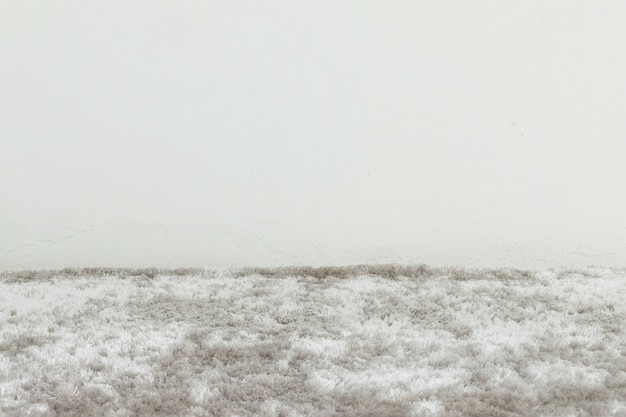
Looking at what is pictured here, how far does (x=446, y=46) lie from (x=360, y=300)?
3.12ft

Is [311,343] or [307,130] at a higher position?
[307,130]

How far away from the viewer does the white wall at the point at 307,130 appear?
81.8 inches

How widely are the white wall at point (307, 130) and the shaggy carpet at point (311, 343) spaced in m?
0.22

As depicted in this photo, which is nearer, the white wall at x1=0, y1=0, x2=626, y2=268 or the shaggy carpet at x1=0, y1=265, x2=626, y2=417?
the shaggy carpet at x1=0, y1=265, x2=626, y2=417

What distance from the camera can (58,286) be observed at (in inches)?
70.3

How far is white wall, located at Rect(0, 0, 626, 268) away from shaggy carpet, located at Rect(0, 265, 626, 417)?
221mm

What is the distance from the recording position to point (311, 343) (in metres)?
1.26

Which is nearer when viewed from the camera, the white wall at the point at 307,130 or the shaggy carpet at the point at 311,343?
the shaggy carpet at the point at 311,343

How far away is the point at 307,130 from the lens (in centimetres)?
213

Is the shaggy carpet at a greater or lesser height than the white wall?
lesser

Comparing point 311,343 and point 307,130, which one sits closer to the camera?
point 311,343

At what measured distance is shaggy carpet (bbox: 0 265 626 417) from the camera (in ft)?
3.24

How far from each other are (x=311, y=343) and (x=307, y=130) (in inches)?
39.6

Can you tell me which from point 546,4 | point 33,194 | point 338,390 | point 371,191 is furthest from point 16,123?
point 546,4
